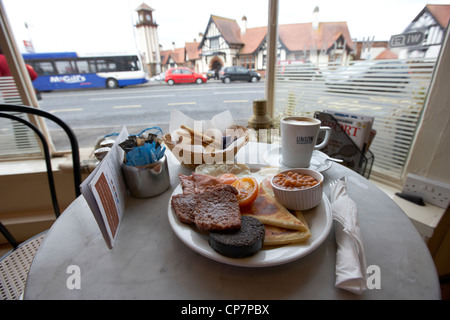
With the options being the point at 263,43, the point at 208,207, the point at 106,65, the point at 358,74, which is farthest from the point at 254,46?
the point at 106,65

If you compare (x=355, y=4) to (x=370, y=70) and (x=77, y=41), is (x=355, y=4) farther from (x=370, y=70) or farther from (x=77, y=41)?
(x=77, y=41)

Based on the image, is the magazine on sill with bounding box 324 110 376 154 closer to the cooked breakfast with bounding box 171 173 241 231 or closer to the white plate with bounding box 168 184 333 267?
the white plate with bounding box 168 184 333 267

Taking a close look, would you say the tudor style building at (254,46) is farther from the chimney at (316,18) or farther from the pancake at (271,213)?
the pancake at (271,213)

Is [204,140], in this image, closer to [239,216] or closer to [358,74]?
[239,216]

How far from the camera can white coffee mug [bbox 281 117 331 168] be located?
774 mm

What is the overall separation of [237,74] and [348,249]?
2198 millimetres

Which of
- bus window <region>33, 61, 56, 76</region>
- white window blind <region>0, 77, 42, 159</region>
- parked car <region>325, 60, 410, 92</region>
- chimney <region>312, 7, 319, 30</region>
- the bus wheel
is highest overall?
chimney <region>312, 7, 319, 30</region>

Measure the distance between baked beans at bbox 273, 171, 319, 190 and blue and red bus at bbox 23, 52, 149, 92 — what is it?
2.74 metres

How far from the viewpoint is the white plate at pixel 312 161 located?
0.83 meters

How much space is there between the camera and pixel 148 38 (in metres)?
2.08

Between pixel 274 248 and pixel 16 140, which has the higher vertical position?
pixel 274 248

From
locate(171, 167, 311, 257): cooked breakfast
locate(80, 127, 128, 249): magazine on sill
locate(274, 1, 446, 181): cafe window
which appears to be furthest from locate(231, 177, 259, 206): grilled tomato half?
locate(274, 1, 446, 181): cafe window

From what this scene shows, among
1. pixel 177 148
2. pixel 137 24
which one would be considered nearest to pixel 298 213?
pixel 177 148

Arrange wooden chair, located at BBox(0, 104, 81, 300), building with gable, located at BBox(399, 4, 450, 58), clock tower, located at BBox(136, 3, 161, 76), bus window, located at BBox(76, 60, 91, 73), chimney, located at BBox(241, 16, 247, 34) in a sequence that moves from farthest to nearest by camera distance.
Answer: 1. bus window, located at BBox(76, 60, 91, 73)
2. clock tower, located at BBox(136, 3, 161, 76)
3. chimney, located at BBox(241, 16, 247, 34)
4. building with gable, located at BBox(399, 4, 450, 58)
5. wooden chair, located at BBox(0, 104, 81, 300)
